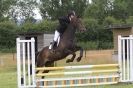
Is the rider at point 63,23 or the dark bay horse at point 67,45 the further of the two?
the rider at point 63,23

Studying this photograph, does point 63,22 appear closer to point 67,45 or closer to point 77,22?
point 77,22

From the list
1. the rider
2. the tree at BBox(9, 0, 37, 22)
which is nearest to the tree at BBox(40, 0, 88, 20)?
the tree at BBox(9, 0, 37, 22)

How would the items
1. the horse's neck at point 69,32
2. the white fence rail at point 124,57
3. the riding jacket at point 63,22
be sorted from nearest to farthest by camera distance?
1. the white fence rail at point 124,57
2. the horse's neck at point 69,32
3. the riding jacket at point 63,22

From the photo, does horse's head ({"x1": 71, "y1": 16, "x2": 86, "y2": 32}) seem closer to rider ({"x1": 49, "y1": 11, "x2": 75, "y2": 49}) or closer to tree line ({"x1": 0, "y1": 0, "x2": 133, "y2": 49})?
rider ({"x1": 49, "y1": 11, "x2": 75, "y2": 49})

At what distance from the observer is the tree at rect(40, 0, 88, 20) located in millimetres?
70438

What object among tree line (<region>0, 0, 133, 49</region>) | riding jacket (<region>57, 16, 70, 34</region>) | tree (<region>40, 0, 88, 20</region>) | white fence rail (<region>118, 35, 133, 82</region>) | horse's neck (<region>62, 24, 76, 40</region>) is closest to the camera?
white fence rail (<region>118, 35, 133, 82</region>)

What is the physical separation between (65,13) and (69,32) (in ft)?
190

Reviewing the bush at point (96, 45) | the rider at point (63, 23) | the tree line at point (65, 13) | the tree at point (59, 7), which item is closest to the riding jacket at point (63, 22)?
the rider at point (63, 23)

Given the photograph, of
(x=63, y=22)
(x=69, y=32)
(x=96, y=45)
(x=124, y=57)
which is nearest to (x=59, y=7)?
(x=96, y=45)

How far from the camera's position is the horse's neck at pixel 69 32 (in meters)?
11.5

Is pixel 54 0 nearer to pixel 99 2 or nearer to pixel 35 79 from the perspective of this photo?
pixel 99 2

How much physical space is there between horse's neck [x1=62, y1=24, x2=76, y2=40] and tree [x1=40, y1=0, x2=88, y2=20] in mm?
58583

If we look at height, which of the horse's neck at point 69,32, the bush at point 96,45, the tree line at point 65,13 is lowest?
the bush at point 96,45

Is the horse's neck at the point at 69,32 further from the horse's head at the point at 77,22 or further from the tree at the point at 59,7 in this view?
the tree at the point at 59,7
